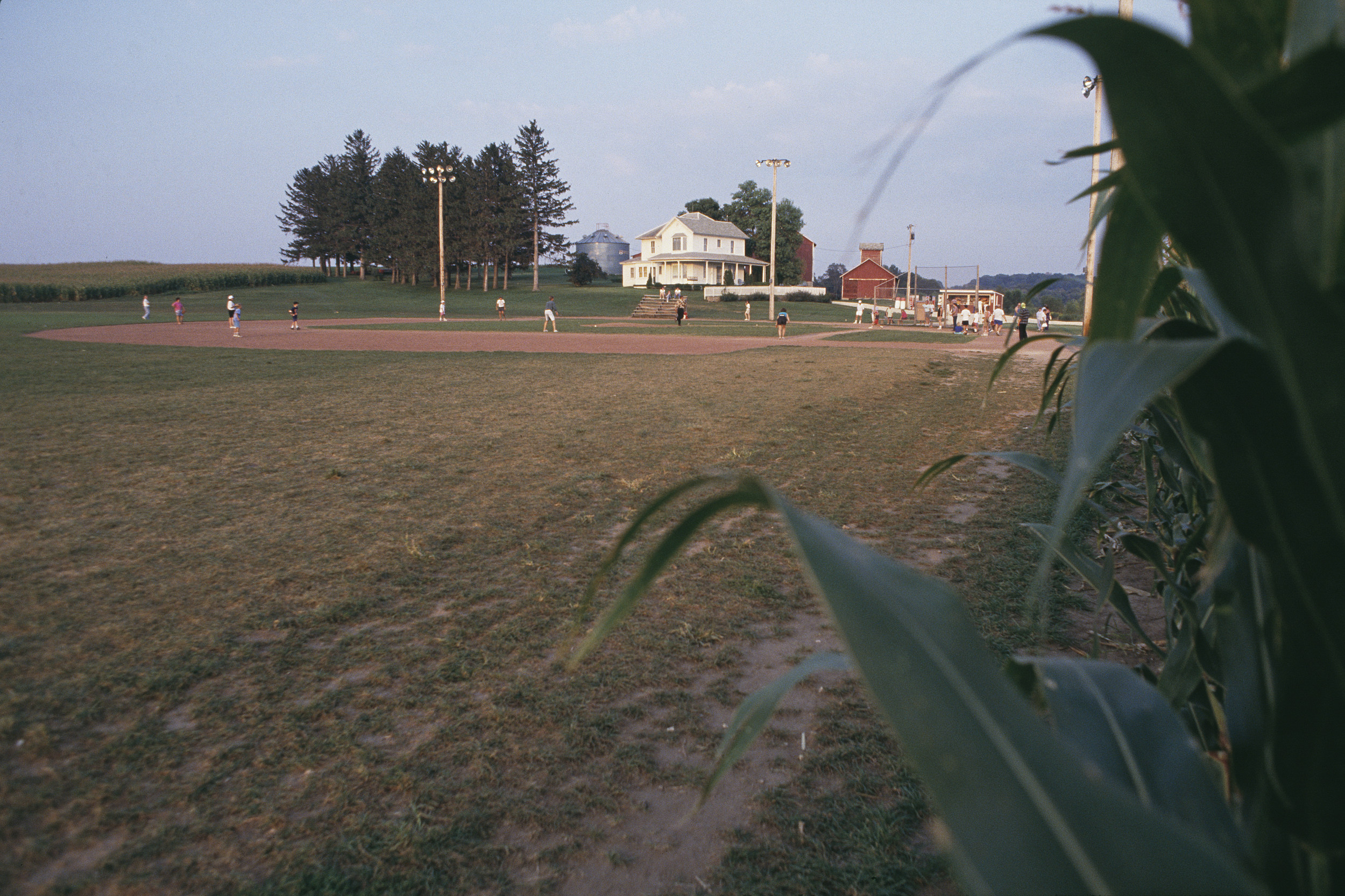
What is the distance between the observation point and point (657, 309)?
58.1 metres

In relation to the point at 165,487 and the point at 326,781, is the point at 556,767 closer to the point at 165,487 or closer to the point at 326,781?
the point at 326,781

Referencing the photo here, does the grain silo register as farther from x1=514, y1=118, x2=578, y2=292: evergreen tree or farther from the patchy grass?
the patchy grass

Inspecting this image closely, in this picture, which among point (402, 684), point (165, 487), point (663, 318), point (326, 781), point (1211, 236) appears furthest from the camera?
point (663, 318)

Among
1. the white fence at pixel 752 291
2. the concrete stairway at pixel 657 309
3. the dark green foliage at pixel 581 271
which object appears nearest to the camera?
the concrete stairway at pixel 657 309

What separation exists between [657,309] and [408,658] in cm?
5490

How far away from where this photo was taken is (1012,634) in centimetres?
452

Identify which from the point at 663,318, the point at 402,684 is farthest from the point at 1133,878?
the point at 663,318

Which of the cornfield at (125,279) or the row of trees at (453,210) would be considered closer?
the cornfield at (125,279)

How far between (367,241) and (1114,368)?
4222 inches

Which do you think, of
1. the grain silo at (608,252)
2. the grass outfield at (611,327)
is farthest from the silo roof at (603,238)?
the grass outfield at (611,327)

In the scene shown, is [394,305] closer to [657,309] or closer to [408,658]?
[657,309]

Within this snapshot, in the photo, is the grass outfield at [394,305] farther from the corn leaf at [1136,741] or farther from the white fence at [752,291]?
the corn leaf at [1136,741]

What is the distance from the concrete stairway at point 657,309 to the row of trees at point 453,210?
20.1 meters

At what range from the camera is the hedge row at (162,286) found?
6066 cm
